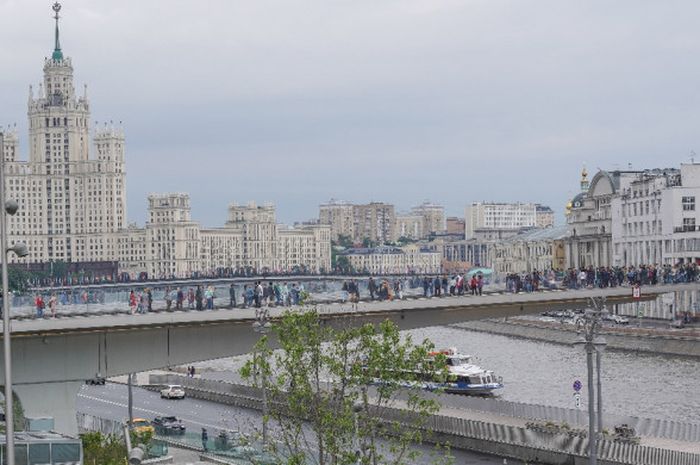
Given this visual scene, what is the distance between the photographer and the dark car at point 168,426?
55.5 m

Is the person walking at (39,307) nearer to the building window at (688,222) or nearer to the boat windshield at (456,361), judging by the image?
the boat windshield at (456,361)

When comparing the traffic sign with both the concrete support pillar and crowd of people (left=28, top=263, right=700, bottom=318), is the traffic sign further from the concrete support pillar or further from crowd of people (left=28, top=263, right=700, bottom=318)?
the concrete support pillar

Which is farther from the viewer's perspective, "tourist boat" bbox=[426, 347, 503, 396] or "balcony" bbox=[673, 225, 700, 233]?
"balcony" bbox=[673, 225, 700, 233]

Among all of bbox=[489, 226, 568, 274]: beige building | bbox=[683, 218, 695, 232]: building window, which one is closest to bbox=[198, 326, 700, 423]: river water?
bbox=[683, 218, 695, 232]: building window

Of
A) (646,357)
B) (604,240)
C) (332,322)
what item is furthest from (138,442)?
(604,240)

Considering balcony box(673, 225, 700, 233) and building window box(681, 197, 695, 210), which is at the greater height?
building window box(681, 197, 695, 210)

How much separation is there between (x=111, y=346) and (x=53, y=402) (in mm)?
2420

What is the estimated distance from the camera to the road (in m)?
61.8

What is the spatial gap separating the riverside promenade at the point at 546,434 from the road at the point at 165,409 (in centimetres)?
121

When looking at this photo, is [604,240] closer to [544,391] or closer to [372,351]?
[544,391]

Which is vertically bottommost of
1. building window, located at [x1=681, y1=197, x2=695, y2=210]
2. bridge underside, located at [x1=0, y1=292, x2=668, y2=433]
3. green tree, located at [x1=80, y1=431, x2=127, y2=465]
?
green tree, located at [x1=80, y1=431, x2=127, y2=465]

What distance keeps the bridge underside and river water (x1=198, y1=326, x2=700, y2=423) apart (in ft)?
59.0

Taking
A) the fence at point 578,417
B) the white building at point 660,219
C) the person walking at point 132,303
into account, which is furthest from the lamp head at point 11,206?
the white building at point 660,219

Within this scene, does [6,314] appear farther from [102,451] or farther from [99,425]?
[99,425]
